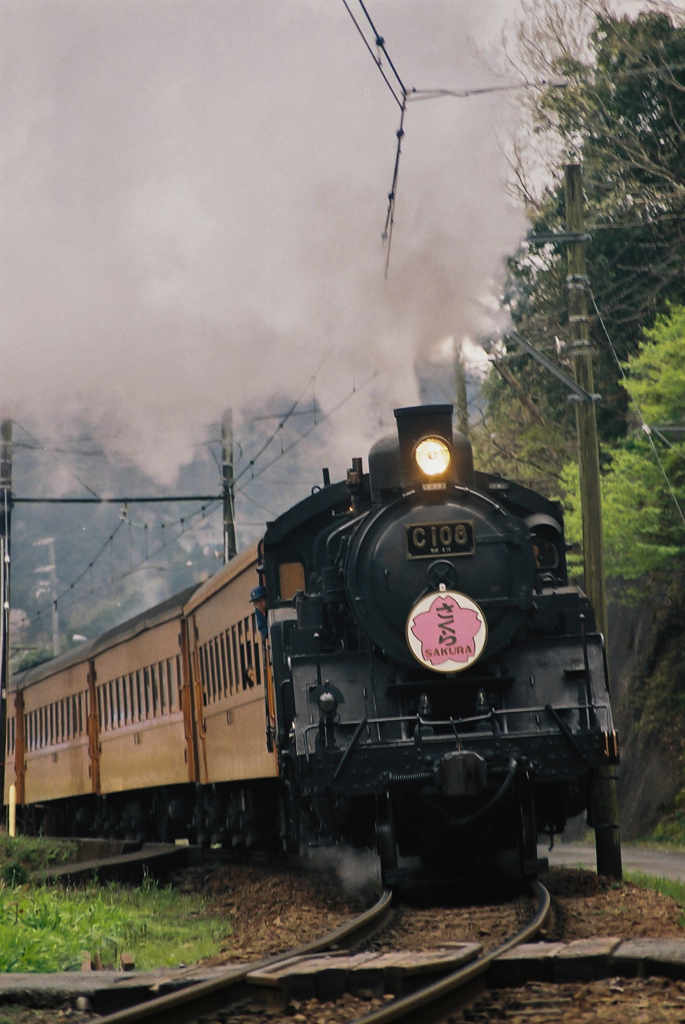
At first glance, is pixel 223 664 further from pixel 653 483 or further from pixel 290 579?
pixel 653 483

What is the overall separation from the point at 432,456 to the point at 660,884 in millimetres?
3793

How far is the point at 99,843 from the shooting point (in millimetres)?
14562

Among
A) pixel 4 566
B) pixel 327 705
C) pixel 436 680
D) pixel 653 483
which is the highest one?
pixel 4 566

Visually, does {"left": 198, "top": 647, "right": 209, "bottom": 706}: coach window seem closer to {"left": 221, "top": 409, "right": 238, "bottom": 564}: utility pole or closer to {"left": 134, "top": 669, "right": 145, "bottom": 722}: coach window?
{"left": 134, "top": 669, "right": 145, "bottom": 722}: coach window

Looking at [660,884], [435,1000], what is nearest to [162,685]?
[660,884]

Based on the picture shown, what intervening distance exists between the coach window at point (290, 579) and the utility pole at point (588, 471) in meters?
2.73

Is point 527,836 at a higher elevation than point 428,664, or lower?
lower

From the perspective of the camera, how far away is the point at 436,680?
29.0ft

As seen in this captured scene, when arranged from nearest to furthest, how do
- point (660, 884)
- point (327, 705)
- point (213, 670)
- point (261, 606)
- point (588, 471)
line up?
point (327, 705) → point (660, 884) → point (261, 606) → point (588, 471) → point (213, 670)

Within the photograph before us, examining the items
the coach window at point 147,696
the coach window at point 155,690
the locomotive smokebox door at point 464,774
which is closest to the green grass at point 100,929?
the locomotive smokebox door at point 464,774

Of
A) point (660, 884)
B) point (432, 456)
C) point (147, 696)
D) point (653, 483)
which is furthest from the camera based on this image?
point (653, 483)

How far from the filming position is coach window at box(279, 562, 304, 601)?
1016 centimetres

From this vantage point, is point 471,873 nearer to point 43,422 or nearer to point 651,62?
point 43,422

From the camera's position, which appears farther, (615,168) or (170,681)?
(615,168)
